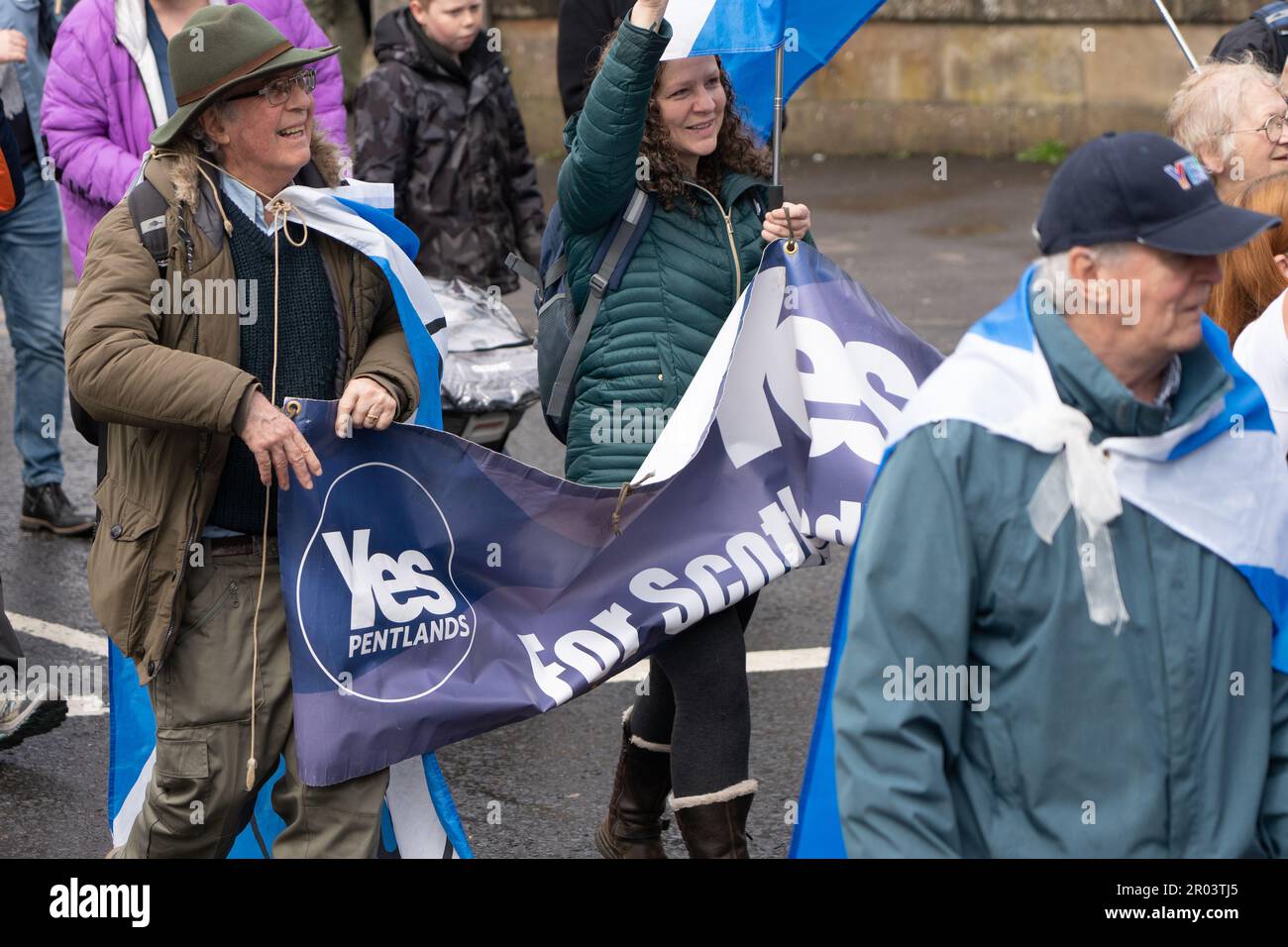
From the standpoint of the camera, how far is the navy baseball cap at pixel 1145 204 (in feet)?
8.98

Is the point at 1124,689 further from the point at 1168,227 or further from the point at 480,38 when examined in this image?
the point at 480,38

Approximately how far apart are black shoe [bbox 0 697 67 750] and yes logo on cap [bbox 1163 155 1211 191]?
378 centimetres

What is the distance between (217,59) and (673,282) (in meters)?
1.17

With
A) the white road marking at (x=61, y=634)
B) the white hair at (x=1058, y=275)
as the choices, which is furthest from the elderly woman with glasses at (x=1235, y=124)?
the white road marking at (x=61, y=634)

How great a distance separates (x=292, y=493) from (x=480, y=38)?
3163 mm

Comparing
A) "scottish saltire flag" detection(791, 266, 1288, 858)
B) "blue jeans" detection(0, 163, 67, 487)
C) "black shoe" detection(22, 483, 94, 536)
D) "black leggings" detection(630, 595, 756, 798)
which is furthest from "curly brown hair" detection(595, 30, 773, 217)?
"black shoe" detection(22, 483, 94, 536)

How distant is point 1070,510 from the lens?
2.72 m

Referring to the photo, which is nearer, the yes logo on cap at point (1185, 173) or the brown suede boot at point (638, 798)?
the yes logo on cap at point (1185, 173)

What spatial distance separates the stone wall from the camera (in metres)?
14.2

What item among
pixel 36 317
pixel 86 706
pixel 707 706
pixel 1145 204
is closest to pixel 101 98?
pixel 36 317

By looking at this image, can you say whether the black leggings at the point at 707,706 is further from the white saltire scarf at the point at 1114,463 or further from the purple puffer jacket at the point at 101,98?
the purple puffer jacket at the point at 101,98

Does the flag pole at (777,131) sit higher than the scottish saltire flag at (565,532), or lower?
higher

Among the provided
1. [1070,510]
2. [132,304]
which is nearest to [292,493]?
[132,304]

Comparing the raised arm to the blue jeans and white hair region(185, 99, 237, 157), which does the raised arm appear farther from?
the blue jeans
